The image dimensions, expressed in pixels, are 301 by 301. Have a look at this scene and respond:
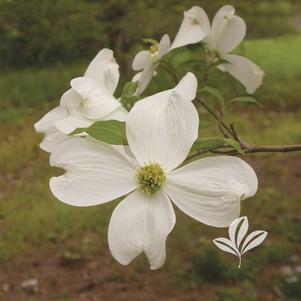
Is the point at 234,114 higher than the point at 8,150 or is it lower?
lower

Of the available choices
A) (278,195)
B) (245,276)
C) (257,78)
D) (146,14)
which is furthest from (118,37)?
(257,78)

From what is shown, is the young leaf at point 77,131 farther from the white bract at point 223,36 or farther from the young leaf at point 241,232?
the white bract at point 223,36

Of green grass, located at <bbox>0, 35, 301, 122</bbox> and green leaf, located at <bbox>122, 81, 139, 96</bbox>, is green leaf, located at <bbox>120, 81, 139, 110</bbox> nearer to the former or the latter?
green leaf, located at <bbox>122, 81, 139, 96</bbox>

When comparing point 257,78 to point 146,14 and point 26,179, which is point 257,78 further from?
point 146,14

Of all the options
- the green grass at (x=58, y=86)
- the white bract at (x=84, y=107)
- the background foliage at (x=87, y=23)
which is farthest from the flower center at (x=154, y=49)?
the green grass at (x=58, y=86)

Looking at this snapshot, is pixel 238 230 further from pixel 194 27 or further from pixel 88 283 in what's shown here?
pixel 88 283

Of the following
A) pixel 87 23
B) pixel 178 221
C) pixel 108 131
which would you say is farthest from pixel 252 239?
pixel 87 23

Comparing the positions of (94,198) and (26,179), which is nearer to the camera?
(94,198)
